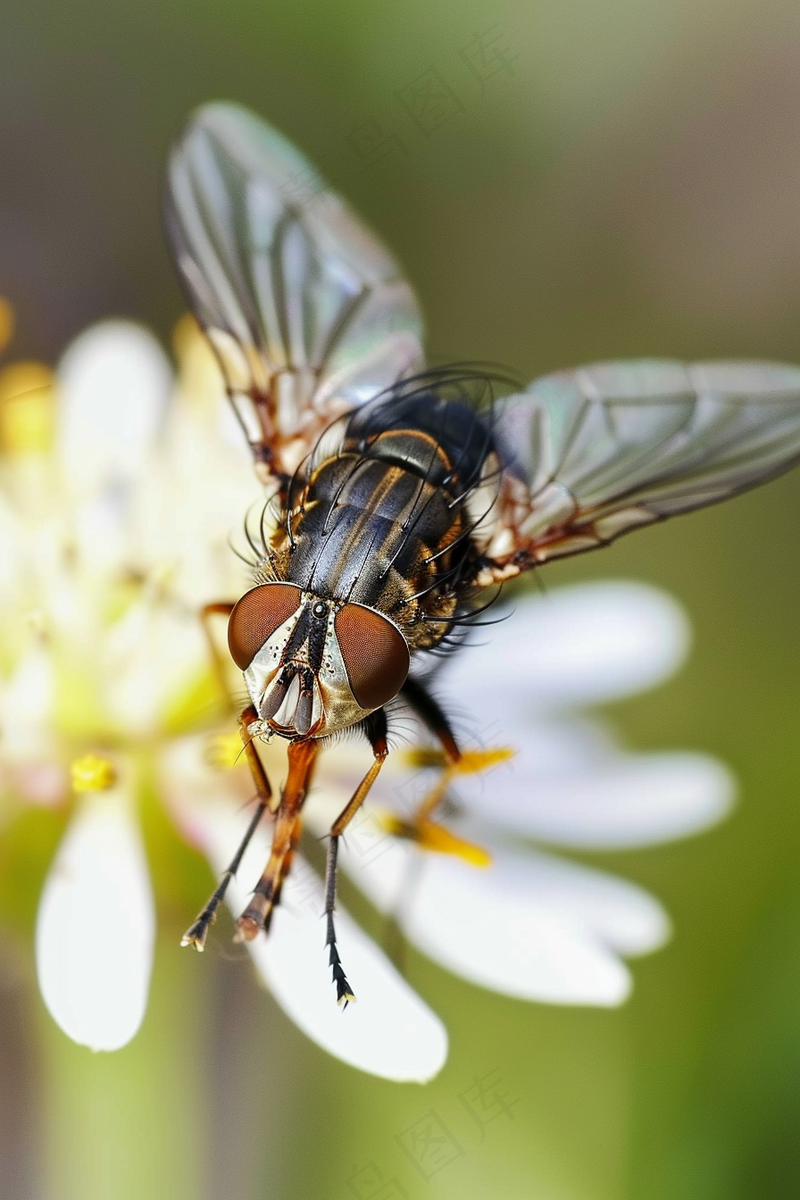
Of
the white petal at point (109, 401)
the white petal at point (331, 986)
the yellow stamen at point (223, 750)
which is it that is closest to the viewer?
the white petal at point (331, 986)

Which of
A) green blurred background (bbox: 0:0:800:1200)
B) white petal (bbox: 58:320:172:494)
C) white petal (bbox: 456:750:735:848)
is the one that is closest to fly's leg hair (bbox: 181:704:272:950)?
green blurred background (bbox: 0:0:800:1200)

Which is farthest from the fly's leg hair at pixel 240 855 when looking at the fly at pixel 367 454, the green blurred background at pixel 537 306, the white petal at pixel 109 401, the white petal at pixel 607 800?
the white petal at pixel 109 401

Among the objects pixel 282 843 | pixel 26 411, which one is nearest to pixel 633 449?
pixel 282 843

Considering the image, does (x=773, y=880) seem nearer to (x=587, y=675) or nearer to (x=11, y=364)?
(x=587, y=675)

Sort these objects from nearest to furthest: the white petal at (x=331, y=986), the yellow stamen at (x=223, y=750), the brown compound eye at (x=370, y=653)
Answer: the brown compound eye at (x=370, y=653), the white petal at (x=331, y=986), the yellow stamen at (x=223, y=750)

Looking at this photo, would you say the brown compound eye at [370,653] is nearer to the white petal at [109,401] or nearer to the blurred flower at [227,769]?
the blurred flower at [227,769]

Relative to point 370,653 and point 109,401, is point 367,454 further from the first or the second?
point 109,401

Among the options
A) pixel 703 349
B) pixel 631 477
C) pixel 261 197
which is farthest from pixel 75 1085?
pixel 703 349
